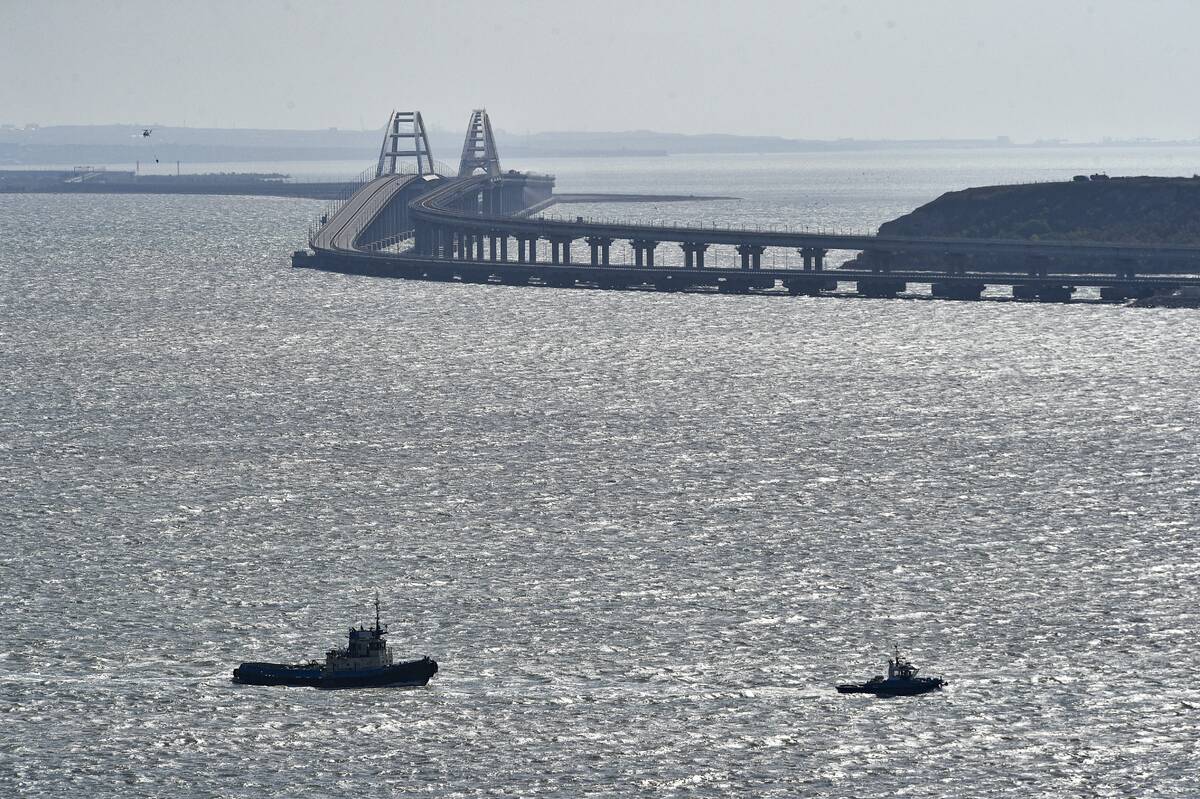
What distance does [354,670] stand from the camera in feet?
219

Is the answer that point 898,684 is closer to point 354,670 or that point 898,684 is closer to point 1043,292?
point 354,670

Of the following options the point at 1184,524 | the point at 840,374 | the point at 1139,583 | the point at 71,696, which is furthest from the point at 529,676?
the point at 840,374

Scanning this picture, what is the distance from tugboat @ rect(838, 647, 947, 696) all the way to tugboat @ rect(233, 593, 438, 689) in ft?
42.8

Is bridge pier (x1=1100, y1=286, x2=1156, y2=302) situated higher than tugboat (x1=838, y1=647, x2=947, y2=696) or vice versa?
bridge pier (x1=1100, y1=286, x2=1156, y2=302)

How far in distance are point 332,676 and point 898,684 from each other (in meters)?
17.2

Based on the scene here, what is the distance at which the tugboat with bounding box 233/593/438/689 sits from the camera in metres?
66.1

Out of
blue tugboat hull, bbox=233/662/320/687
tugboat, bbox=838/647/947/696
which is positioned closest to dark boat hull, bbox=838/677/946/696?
tugboat, bbox=838/647/947/696

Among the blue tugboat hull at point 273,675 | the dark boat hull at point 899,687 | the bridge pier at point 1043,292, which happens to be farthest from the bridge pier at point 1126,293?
the blue tugboat hull at point 273,675

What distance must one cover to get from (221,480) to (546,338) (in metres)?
66.8

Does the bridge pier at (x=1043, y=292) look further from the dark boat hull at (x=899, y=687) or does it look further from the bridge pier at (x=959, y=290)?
the dark boat hull at (x=899, y=687)

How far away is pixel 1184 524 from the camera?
86.7 m

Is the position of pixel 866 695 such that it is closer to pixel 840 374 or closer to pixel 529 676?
pixel 529 676

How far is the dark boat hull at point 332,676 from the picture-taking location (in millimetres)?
66062

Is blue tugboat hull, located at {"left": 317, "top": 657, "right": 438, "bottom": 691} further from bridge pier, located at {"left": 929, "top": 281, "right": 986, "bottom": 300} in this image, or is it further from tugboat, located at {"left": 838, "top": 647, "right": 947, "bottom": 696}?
bridge pier, located at {"left": 929, "top": 281, "right": 986, "bottom": 300}
